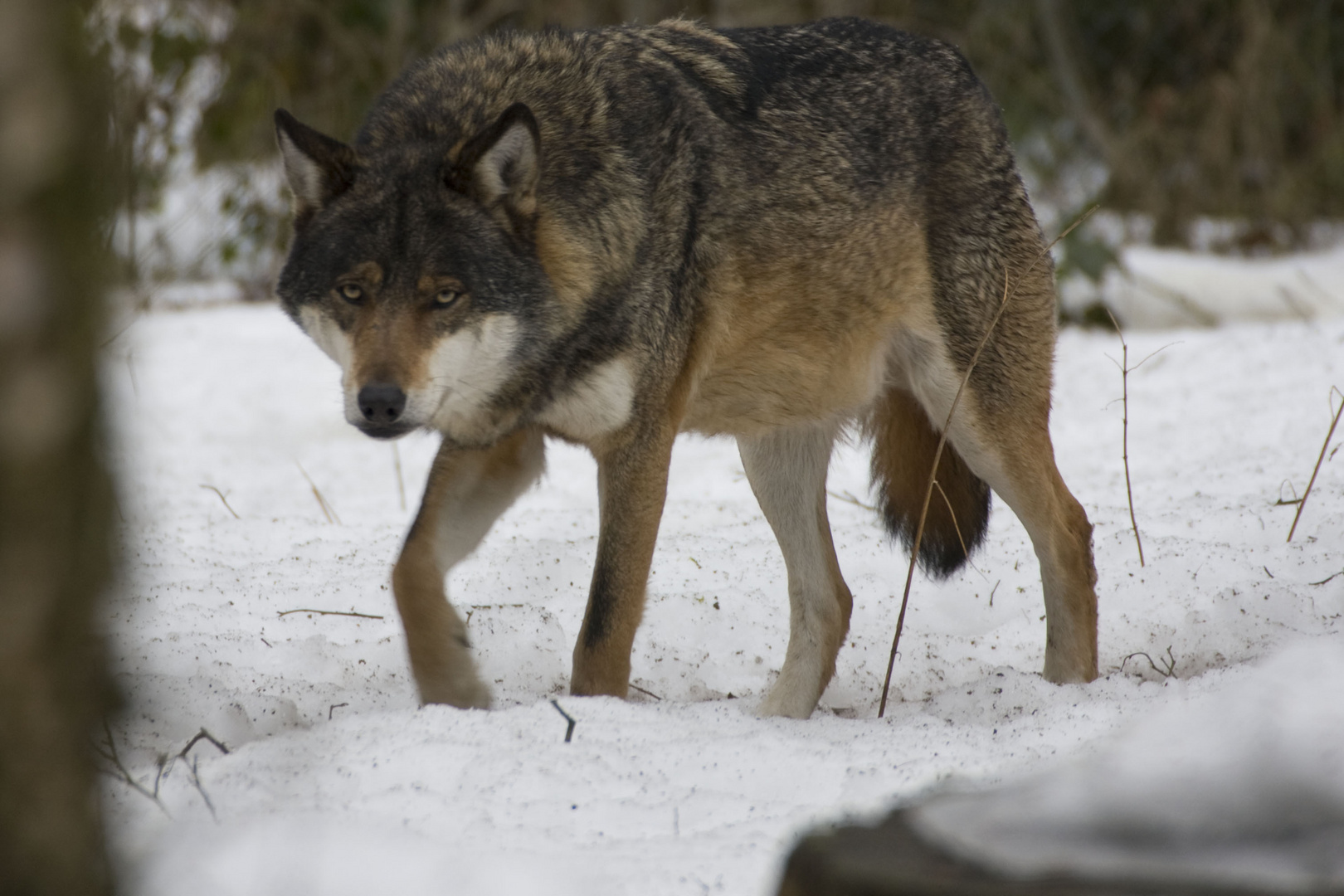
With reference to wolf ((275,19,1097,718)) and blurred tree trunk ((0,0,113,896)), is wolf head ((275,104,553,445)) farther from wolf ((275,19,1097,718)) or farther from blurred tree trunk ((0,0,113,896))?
blurred tree trunk ((0,0,113,896))

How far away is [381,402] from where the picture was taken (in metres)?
2.71

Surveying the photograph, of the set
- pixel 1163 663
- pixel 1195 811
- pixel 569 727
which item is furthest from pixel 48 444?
pixel 1163 663

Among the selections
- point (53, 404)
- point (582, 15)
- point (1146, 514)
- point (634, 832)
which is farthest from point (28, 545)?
point (582, 15)

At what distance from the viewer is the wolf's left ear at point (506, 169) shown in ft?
9.37

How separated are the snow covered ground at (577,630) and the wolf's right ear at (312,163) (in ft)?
2.94

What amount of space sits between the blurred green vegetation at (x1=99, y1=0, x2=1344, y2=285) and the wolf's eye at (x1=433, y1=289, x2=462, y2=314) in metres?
5.82

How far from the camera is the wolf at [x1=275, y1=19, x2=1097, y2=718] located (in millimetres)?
2920

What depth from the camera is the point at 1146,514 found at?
4648 mm

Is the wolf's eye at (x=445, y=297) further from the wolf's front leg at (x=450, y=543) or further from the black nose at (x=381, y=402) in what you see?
the wolf's front leg at (x=450, y=543)

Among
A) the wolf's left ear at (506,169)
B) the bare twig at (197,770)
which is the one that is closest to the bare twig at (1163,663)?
the wolf's left ear at (506,169)

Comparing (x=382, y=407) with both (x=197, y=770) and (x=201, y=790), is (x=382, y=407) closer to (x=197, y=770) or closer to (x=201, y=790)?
(x=197, y=770)

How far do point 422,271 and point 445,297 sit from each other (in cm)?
8

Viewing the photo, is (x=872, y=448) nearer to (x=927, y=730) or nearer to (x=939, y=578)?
(x=939, y=578)

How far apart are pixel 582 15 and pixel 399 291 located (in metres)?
8.00
